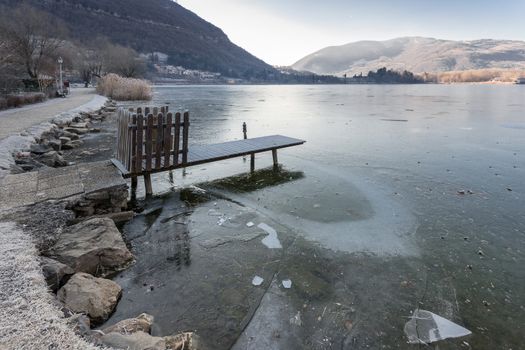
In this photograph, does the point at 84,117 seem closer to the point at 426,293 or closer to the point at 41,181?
the point at 41,181

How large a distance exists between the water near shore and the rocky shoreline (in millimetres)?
307

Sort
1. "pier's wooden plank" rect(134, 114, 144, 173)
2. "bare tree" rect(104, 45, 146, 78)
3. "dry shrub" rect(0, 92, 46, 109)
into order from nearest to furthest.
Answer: "pier's wooden plank" rect(134, 114, 144, 173) < "dry shrub" rect(0, 92, 46, 109) < "bare tree" rect(104, 45, 146, 78)

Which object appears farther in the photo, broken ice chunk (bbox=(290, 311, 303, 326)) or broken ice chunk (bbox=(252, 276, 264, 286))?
broken ice chunk (bbox=(252, 276, 264, 286))

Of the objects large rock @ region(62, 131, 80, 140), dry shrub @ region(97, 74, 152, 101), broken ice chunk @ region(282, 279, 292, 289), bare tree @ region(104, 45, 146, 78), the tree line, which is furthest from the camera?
bare tree @ region(104, 45, 146, 78)

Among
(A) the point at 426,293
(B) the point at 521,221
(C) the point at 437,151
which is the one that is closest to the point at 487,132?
(C) the point at 437,151

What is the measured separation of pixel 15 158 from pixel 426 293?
11429 millimetres

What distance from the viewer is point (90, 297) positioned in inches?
166

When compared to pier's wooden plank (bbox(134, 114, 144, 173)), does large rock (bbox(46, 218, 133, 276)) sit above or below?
below

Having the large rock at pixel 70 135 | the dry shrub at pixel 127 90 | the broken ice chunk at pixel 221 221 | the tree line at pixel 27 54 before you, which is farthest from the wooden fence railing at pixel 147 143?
the dry shrub at pixel 127 90

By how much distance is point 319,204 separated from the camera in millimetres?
8344

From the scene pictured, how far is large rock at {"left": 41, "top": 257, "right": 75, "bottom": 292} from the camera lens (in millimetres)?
4262

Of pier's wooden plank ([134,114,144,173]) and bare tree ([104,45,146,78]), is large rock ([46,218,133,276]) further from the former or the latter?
bare tree ([104,45,146,78])

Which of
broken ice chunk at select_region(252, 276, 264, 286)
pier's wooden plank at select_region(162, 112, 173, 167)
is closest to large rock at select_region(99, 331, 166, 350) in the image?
broken ice chunk at select_region(252, 276, 264, 286)

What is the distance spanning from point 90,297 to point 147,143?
14.6 feet
